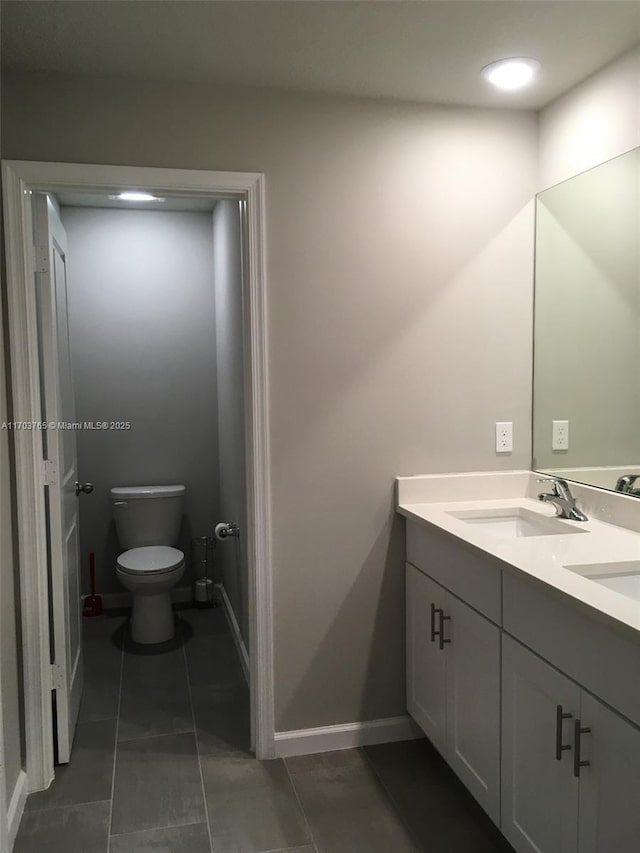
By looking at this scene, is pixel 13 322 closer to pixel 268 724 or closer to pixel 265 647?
pixel 265 647

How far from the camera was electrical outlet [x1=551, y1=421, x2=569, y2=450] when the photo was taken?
2594mm

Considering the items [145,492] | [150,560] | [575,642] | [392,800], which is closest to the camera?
[575,642]

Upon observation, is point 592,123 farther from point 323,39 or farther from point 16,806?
point 16,806

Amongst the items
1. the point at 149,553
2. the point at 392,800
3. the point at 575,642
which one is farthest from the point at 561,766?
the point at 149,553

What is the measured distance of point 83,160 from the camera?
2.30m

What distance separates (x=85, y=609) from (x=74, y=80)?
2.94m

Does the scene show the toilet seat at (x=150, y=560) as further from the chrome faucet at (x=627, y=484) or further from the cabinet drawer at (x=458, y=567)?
the chrome faucet at (x=627, y=484)

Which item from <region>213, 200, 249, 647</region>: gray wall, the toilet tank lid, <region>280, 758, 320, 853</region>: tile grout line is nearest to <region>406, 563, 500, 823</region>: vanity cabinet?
<region>280, 758, 320, 853</region>: tile grout line

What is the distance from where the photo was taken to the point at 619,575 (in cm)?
183

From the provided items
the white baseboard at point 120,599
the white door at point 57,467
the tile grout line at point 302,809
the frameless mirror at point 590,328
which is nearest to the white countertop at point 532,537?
the frameless mirror at point 590,328

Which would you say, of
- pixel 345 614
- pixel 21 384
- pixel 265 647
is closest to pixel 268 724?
pixel 265 647

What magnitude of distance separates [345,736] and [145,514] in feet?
6.21

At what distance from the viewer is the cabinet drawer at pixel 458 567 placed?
1.98m

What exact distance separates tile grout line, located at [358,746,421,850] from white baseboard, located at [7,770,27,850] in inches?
45.7
